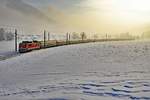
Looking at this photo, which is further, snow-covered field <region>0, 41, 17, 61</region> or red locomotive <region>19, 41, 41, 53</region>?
red locomotive <region>19, 41, 41, 53</region>

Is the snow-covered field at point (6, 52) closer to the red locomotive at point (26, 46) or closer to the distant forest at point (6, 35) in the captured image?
the red locomotive at point (26, 46)

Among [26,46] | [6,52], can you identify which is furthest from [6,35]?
[26,46]

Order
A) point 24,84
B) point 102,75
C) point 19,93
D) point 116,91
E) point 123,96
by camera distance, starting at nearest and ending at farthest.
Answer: point 123,96 < point 116,91 < point 19,93 < point 24,84 < point 102,75

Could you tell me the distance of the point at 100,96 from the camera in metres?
8.75

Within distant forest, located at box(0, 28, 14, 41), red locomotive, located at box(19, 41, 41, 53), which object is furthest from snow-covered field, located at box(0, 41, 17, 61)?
distant forest, located at box(0, 28, 14, 41)

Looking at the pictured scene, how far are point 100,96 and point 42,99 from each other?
1.86 meters

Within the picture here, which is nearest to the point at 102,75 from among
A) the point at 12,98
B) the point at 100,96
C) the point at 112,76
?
the point at 112,76

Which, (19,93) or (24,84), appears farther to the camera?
(24,84)

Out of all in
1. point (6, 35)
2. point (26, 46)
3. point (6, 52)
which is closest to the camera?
point (26, 46)

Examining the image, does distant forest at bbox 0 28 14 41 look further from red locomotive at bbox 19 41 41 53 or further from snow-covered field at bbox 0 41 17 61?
red locomotive at bbox 19 41 41 53

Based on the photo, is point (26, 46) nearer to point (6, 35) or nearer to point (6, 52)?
point (6, 52)

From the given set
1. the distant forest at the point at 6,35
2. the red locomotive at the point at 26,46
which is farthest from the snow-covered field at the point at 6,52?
the distant forest at the point at 6,35

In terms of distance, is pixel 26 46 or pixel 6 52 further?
pixel 6 52

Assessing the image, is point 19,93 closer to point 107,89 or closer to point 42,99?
point 42,99
